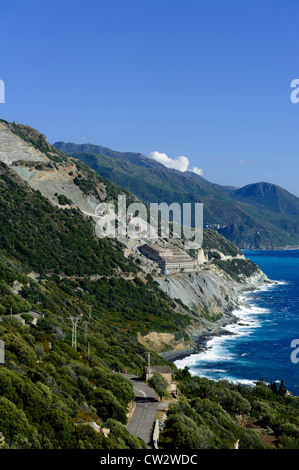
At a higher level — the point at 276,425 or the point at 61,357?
the point at 61,357

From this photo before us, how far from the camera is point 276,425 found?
36188mm

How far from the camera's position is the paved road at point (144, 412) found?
26.2 meters

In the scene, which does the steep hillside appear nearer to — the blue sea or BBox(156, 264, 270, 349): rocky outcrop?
BBox(156, 264, 270, 349): rocky outcrop

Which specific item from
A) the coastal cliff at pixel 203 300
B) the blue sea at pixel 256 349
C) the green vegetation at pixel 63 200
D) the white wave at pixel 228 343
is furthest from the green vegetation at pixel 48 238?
the blue sea at pixel 256 349

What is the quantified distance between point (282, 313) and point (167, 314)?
37.1 meters

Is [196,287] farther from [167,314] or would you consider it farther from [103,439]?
[103,439]

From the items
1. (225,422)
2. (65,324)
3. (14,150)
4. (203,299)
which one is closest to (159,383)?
(225,422)

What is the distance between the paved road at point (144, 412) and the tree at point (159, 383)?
409 millimetres

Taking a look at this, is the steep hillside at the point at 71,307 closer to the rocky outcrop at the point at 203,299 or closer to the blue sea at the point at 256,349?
the rocky outcrop at the point at 203,299

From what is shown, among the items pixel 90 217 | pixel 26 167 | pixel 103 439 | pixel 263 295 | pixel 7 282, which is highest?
pixel 26 167

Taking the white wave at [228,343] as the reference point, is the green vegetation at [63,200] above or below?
above

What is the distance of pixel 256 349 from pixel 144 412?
54.6m

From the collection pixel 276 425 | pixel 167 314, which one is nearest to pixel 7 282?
pixel 276 425

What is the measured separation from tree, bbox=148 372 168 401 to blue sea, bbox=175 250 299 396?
2948cm
